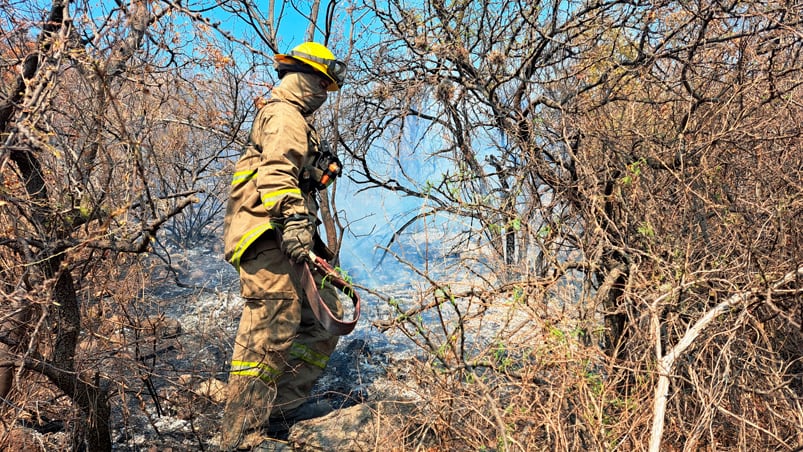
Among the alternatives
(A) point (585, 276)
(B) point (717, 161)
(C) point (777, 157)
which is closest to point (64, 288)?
(A) point (585, 276)

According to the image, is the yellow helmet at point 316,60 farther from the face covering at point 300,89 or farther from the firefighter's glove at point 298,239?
the firefighter's glove at point 298,239

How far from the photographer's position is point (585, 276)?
10.3ft

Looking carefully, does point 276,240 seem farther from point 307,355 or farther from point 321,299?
point 307,355

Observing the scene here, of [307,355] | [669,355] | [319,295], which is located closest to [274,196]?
[319,295]

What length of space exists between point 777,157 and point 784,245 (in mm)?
663

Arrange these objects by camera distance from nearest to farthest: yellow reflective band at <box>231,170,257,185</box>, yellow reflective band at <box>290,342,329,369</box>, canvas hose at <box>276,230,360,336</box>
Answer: canvas hose at <box>276,230,360,336</box> → yellow reflective band at <box>231,170,257,185</box> → yellow reflective band at <box>290,342,329,369</box>

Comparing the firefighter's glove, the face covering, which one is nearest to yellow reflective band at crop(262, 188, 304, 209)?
the firefighter's glove

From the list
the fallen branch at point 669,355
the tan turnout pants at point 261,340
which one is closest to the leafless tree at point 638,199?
the fallen branch at point 669,355

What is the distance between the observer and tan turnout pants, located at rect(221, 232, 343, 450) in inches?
121

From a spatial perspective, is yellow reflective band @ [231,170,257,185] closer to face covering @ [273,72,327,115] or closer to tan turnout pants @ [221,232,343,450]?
tan turnout pants @ [221,232,343,450]

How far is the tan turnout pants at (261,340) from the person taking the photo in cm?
309

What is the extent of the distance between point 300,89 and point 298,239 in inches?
40.4

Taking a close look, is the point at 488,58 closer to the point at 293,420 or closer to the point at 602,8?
the point at 602,8

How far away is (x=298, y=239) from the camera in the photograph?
303 centimetres
